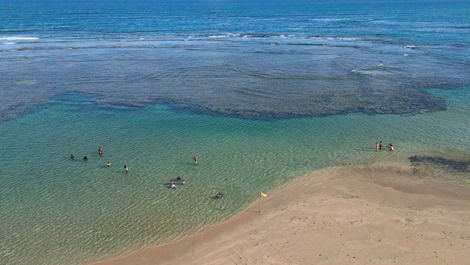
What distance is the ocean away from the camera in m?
22.7

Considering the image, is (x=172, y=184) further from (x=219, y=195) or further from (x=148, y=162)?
(x=148, y=162)

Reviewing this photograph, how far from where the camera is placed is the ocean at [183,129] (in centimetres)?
2269

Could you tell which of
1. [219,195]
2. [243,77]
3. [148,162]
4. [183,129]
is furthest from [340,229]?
[243,77]

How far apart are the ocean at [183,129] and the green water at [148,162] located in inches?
4.4

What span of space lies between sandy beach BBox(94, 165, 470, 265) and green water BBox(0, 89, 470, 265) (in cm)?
140

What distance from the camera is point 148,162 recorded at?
96.5ft

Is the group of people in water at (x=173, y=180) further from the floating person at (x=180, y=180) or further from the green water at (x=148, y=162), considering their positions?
the green water at (x=148, y=162)

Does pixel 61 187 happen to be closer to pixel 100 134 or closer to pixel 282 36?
pixel 100 134

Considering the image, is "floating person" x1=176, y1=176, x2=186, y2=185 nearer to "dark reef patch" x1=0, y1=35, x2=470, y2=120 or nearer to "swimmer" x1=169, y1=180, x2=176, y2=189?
"swimmer" x1=169, y1=180, x2=176, y2=189

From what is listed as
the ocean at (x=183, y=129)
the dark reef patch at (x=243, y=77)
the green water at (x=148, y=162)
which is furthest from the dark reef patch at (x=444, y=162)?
the dark reef patch at (x=243, y=77)

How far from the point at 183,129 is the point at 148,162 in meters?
7.29

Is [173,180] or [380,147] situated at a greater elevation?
[380,147]

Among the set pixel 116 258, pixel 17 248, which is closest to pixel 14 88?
pixel 17 248

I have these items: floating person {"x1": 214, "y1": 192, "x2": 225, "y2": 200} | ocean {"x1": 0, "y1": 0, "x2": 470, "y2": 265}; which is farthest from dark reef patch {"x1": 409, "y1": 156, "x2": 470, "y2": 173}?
floating person {"x1": 214, "y1": 192, "x2": 225, "y2": 200}
